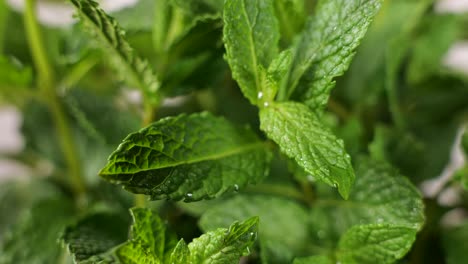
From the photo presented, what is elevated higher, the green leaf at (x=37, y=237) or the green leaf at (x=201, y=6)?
the green leaf at (x=201, y=6)

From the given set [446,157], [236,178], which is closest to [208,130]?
[236,178]

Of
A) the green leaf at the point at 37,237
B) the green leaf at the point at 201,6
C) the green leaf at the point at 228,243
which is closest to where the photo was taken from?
the green leaf at the point at 228,243

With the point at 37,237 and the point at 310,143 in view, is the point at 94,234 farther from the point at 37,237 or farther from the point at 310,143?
the point at 310,143

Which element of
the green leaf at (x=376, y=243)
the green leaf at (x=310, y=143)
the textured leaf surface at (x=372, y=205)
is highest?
the green leaf at (x=310, y=143)

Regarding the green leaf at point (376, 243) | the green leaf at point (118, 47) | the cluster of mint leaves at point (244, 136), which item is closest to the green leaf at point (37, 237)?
the cluster of mint leaves at point (244, 136)

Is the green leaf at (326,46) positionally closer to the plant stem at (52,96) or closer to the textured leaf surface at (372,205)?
the textured leaf surface at (372,205)

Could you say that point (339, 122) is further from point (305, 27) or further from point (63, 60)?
point (63, 60)
